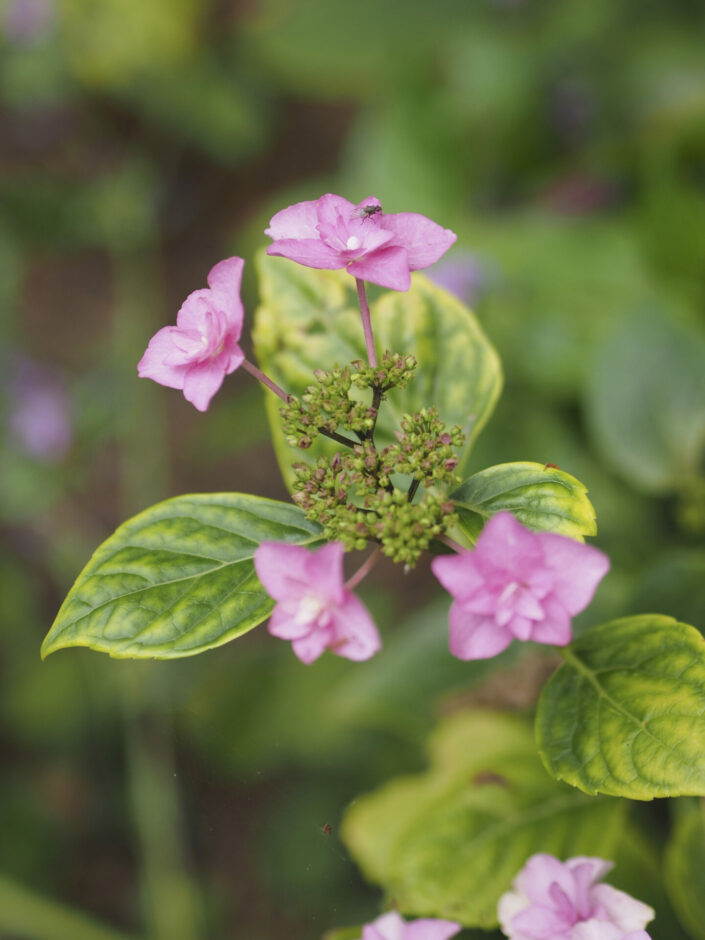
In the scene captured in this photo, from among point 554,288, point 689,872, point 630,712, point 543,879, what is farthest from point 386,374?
point 554,288

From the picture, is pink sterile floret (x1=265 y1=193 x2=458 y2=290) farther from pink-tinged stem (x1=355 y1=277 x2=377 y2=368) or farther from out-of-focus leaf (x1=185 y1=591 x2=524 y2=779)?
out-of-focus leaf (x1=185 y1=591 x2=524 y2=779)

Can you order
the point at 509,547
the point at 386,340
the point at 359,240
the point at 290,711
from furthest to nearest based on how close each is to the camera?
the point at 290,711
the point at 386,340
the point at 359,240
the point at 509,547

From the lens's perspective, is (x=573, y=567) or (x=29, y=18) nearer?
(x=573, y=567)

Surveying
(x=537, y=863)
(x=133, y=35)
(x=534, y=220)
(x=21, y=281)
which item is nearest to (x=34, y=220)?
(x=21, y=281)

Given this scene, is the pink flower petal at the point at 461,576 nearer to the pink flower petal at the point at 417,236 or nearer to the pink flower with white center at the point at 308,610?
the pink flower with white center at the point at 308,610

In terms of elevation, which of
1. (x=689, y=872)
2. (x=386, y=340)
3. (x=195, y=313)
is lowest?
(x=689, y=872)

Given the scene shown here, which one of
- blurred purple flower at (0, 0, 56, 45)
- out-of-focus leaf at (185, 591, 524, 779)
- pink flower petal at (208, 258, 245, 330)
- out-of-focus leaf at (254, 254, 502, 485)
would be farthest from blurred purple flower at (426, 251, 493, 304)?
blurred purple flower at (0, 0, 56, 45)

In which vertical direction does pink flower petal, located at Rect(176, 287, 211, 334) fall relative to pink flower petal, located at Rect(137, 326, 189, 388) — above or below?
above

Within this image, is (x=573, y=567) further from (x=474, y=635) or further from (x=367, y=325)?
(x=367, y=325)
